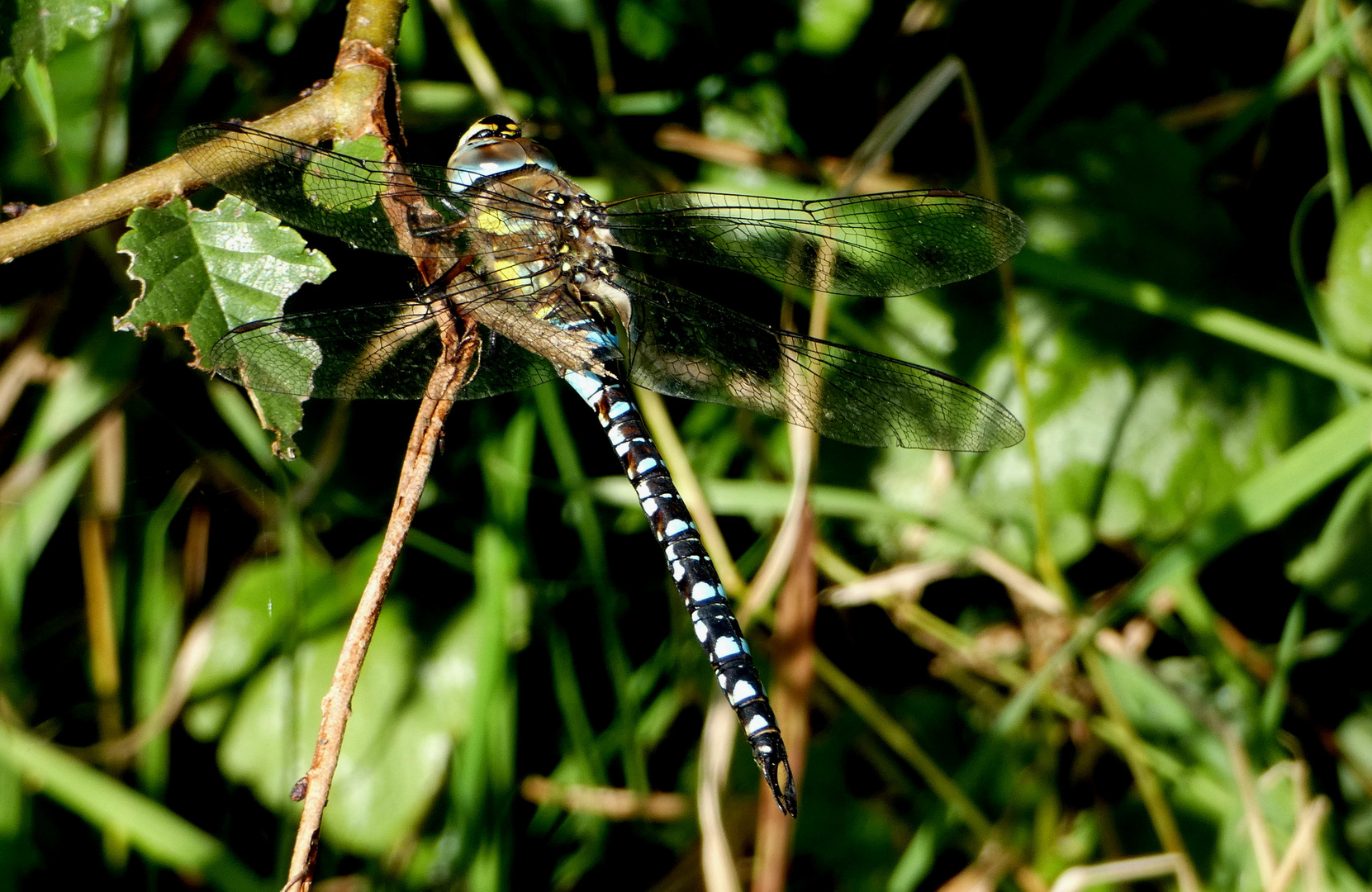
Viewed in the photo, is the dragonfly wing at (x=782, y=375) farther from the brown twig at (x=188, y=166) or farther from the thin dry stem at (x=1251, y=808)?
the thin dry stem at (x=1251, y=808)

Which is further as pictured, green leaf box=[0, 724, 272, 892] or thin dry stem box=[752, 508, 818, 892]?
thin dry stem box=[752, 508, 818, 892]

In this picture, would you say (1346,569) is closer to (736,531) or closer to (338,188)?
(736,531)

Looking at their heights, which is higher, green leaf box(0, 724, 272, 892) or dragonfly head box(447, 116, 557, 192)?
dragonfly head box(447, 116, 557, 192)

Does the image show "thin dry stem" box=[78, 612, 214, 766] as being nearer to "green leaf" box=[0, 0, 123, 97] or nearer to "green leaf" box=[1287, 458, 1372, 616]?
"green leaf" box=[0, 0, 123, 97]

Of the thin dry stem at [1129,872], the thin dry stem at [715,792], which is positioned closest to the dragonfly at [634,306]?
the thin dry stem at [715,792]

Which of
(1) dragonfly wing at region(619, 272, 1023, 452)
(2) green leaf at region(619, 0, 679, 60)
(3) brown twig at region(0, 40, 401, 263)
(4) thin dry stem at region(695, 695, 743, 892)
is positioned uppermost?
(2) green leaf at region(619, 0, 679, 60)

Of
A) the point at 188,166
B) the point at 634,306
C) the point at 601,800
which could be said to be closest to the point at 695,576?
the point at 634,306

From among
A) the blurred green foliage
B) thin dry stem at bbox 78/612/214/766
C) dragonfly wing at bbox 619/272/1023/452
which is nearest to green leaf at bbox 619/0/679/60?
the blurred green foliage
